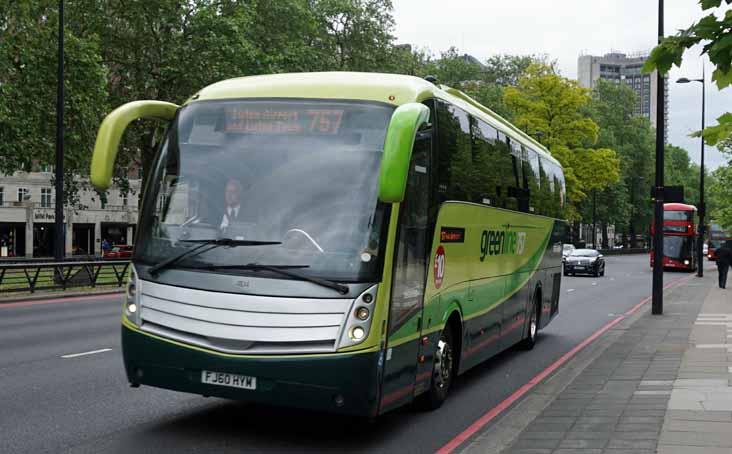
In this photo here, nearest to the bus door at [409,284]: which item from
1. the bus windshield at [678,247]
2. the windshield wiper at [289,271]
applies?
the windshield wiper at [289,271]

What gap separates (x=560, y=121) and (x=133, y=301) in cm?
5862

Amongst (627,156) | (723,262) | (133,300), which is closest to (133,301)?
(133,300)

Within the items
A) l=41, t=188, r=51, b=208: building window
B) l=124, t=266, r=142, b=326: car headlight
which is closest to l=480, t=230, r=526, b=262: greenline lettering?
l=124, t=266, r=142, b=326: car headlight

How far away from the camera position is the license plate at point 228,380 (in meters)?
6.60

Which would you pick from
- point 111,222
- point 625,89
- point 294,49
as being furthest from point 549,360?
point 625,89

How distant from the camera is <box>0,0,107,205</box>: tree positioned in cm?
3098

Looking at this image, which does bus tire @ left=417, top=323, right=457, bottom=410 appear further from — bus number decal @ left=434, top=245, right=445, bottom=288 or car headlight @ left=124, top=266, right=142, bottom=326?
car headlight @ left=124, top=266, right=142, bottom=326

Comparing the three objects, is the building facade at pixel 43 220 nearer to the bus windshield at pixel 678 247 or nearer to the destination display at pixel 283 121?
the bus windshield at pixel 678 247

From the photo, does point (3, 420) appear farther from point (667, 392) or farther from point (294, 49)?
point (294, 49)

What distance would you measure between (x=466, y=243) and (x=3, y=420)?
4.76m

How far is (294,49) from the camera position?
46188 millimetres

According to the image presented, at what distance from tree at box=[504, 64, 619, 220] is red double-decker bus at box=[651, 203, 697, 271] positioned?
9.88 m

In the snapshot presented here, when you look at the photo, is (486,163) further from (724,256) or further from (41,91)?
(41,91)

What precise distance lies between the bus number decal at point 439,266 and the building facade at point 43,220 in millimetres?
55308
